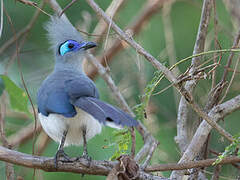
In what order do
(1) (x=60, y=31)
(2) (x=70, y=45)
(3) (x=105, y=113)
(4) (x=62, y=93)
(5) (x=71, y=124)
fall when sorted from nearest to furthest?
(3) (x=105, y=113) < (4) (x=62, y=93) < (5) (x=71, y=124) < (1) (x=60, y=31) < (2) (x=70, y=45)

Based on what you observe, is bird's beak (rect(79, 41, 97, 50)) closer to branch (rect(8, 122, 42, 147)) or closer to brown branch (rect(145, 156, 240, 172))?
brown branch (rect(145, 156, 240, 172))

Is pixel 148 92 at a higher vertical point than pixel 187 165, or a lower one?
higher

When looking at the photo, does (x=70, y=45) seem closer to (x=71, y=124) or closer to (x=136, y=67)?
(x=71, y=124)

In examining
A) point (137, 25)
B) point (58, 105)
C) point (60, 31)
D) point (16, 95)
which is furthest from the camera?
point (137, 25)

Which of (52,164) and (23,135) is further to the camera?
(23,135)


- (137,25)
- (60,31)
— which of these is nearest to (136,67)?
(137,25)

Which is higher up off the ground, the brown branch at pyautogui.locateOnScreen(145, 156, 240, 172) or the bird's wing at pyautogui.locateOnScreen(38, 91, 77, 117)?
the bird's wing at pyautogui.locateOnScreen(38, 91, 77, 117)

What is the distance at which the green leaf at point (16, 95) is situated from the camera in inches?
128

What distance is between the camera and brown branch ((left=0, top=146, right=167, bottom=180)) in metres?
2.43

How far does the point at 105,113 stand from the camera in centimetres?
245

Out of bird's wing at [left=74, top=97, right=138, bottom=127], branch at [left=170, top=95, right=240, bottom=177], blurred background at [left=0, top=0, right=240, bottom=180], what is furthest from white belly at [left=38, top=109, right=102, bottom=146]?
branch at [left=170, top=95, right=240, bottom=177]

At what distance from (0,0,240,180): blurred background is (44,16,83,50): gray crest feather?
30 centimetres

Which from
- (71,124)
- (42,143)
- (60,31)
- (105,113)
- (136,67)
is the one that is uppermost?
(60,31)

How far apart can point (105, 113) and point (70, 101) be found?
426 mm
